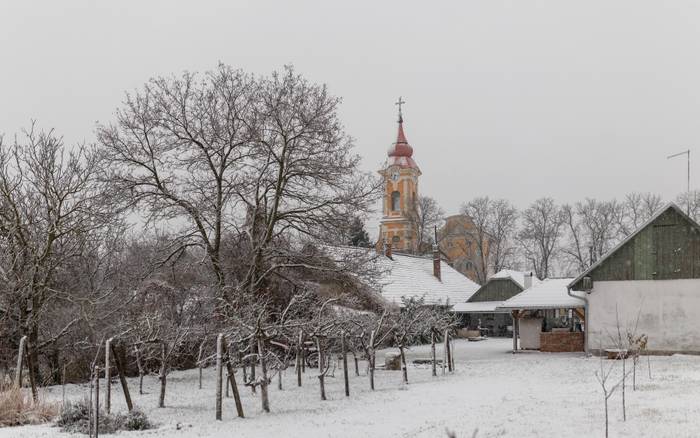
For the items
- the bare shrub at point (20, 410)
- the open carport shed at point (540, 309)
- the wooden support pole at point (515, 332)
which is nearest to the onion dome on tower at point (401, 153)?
the open carport shed at point (540, 309)

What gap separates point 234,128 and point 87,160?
493 cm

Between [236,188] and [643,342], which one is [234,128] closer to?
[236,188]

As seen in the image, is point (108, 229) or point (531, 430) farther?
point (108, 229)

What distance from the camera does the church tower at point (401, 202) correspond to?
66.6 metres

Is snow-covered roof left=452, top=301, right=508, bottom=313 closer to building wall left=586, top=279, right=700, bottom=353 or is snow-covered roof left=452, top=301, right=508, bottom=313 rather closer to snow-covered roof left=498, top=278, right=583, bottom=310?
snow-covered roof left=498, top=278, right=583, bottom=310

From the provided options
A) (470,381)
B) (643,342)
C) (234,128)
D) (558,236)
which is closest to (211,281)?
(234,128)

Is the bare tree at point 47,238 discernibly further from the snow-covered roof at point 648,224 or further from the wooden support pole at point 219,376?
the snow-covered roof at point 648,224

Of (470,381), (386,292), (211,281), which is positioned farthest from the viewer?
(386,292)

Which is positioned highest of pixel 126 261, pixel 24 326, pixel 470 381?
pixel 126 261

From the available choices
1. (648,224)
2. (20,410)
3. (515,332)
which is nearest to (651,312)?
(648,224)

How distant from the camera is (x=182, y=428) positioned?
44.5 ft

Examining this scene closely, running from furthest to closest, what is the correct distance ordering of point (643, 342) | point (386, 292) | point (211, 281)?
1. point (386, 292)
2. point (211, 281)
3. point (643, 342)

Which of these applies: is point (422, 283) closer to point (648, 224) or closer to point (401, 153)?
point (648, 224)

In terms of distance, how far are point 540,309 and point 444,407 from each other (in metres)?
17.9
